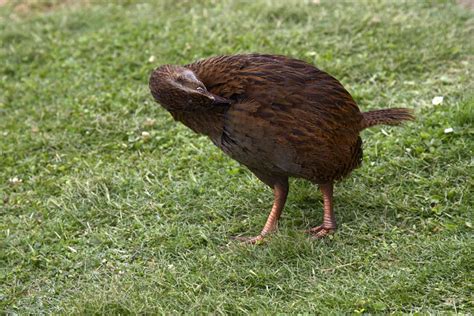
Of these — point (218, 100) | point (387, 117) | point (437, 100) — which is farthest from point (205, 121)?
point (437, 100)

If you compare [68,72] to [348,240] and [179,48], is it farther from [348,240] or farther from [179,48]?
[348,240]

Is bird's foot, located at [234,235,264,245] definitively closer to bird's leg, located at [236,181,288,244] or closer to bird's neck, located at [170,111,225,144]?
bird's leg, located at [236,181,288,244]

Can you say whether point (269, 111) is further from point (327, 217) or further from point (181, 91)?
point (327, 217)

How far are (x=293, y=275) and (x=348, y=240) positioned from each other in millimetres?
496

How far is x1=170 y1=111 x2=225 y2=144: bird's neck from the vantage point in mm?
4367

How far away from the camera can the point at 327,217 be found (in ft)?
15.4

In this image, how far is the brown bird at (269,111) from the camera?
429 cm

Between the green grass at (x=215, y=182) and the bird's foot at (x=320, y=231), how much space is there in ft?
0.19

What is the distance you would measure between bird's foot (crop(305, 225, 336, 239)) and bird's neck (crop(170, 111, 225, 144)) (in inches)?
32.0

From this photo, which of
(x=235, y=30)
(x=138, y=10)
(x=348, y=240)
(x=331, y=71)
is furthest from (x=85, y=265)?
(x=138, y=10)

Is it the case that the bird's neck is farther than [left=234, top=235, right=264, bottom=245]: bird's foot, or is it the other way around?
[left=234, top=235, right=264, bottom=245]: bird's foot

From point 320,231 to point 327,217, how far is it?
0.32ft

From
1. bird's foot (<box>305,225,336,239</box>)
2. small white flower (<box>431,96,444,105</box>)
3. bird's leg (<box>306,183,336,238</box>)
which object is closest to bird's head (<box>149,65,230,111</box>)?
bird's leg (<box>306,183,336,238</box>)

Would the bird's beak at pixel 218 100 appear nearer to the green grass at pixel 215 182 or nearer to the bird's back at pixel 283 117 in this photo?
the bird's back at pixel 283 117
